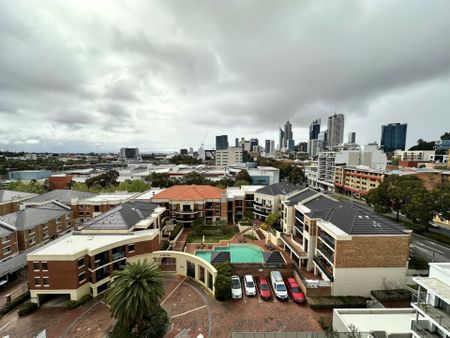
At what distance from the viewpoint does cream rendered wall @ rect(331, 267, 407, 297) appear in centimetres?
2781

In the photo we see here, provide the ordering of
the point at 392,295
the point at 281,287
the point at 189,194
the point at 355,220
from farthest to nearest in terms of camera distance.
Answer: the point at 189,194, the point at 355,220, the point at 281,287, the point at 392,295

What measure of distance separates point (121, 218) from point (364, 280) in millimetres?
39803

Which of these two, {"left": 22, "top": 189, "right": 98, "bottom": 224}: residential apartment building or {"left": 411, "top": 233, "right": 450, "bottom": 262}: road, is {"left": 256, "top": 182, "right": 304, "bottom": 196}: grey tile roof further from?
{"left": 22, "top": 189, "right": 98, "bottom": 224}: residential apartment building

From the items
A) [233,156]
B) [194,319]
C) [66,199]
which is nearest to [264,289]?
[194,319]

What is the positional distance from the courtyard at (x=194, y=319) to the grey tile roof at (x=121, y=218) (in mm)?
11371

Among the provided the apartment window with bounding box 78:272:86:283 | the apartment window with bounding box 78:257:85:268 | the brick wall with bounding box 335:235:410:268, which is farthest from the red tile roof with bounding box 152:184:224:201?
A: the brick wall with bounding box 335:235:410:268

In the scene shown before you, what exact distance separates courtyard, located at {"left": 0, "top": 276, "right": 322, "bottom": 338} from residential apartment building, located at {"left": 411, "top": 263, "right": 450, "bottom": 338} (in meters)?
10.3

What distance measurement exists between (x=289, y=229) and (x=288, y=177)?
7896 cm

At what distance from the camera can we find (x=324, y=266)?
102 feet

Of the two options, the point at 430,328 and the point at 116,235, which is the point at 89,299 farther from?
the point at 430,328

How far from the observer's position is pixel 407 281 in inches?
1136

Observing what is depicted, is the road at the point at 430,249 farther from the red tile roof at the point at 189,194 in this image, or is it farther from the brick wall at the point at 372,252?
the red tile roof at the point at 189,194

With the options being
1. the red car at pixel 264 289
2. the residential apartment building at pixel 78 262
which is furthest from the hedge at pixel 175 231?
the red car at pixel 264 289

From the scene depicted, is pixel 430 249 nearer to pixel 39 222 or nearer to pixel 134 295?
pixel 134 295
